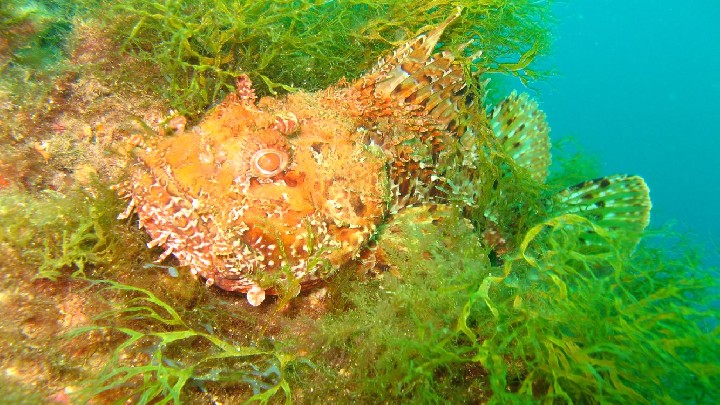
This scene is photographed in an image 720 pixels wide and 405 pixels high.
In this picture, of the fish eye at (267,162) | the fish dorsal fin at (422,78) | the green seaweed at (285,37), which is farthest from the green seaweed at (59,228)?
the fish dorsal fin at (422,78)

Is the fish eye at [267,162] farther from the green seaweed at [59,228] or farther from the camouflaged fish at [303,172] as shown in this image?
the green seaweed at [59,228]

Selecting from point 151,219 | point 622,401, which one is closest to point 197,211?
point 151,219

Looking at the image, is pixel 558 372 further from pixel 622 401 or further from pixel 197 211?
pixel 197 211

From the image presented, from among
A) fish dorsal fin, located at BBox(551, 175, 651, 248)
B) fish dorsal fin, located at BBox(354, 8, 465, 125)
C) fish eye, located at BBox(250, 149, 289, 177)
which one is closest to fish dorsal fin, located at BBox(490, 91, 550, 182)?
fish dorsal fin, located at BBox(551, 175, 651, 248)

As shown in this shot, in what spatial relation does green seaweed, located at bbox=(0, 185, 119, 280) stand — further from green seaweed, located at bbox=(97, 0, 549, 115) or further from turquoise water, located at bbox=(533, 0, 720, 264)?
turquoise water, located at bbox=(533, 0, 720, 264)

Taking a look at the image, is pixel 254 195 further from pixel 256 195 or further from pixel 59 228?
pixel 59 228

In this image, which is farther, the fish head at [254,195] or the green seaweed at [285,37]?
the green seaweed at [285,37]

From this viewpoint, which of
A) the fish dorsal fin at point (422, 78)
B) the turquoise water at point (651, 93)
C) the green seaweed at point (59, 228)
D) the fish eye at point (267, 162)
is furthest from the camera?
the turquoise water at point (651, 93)
